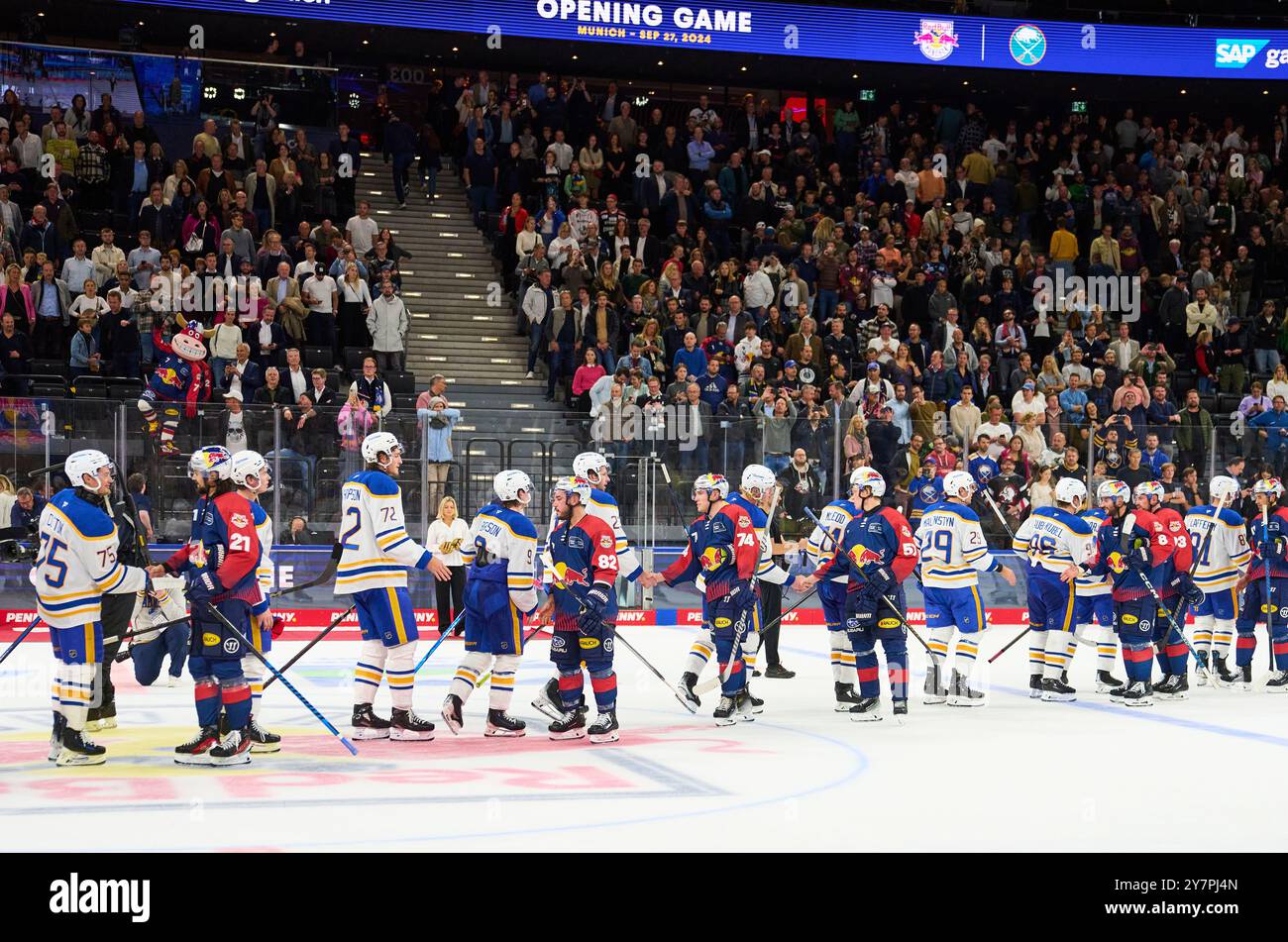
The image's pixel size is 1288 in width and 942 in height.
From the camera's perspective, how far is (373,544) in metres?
9.12

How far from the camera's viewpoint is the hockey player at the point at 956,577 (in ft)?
35.4

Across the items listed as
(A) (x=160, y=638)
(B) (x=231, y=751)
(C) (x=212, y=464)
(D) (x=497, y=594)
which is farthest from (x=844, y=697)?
(A) (x=160, y=638)

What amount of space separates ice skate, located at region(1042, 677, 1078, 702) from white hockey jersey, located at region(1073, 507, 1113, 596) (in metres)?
0.70

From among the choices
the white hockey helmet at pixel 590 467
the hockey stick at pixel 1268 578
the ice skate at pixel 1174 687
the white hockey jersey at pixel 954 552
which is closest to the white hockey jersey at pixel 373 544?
the white hockey helmet at pixel 590 467

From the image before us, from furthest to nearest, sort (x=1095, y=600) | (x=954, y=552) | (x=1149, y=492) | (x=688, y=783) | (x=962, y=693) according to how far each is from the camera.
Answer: (x=1149, y=492) < (x=1095, y=600) < (x=962, y=693) < (x=954, y=552) < (x=688, y=783)

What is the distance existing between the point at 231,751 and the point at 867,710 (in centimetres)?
436

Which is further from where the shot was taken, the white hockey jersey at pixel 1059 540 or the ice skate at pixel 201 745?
the white hockey jersey at pixel 1059 540

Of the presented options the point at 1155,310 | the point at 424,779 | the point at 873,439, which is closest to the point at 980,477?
the point at 873,439

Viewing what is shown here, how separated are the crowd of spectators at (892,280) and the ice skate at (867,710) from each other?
6168mm

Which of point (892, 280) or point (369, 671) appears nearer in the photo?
point (369, 671)

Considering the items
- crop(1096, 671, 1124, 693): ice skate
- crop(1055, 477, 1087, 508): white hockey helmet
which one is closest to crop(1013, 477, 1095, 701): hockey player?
crop(1055, 477, 1087, 508): white hockey helmet

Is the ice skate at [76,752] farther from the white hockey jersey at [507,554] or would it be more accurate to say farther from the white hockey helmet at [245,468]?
the white hockey jersey at [507,554]

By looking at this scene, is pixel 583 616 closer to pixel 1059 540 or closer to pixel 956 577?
pixel 956 577
